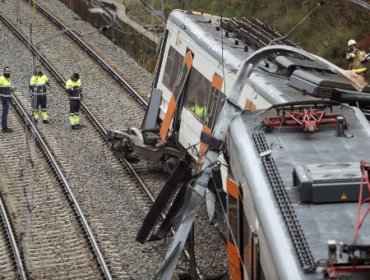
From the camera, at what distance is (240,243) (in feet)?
27.5

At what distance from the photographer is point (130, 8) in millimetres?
33031

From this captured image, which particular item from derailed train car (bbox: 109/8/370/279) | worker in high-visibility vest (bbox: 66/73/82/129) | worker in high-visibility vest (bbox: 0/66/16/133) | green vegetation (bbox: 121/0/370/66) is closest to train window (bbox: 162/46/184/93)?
derailed train car (bbox: 109/8/370/279)

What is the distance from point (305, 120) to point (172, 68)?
30.2ft

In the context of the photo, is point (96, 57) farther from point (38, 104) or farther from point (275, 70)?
point (275, 70)

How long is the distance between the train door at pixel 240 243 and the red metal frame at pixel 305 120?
66 centimetres

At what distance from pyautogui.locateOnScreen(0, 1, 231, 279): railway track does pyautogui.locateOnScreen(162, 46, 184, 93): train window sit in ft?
5.23

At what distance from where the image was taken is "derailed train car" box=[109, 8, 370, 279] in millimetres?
6191

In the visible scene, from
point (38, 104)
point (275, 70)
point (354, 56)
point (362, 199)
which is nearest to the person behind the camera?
point (362, 199)

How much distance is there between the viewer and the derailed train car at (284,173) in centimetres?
619

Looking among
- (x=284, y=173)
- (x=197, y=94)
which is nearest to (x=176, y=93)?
(x=197, y=94)

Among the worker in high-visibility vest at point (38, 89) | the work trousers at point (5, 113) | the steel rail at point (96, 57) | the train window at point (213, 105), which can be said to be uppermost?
the train window at point (213, 105)

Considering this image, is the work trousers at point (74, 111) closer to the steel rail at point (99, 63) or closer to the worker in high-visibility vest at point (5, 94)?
the steel rail at point (99, 63)

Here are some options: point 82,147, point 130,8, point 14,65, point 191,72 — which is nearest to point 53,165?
point 82,147

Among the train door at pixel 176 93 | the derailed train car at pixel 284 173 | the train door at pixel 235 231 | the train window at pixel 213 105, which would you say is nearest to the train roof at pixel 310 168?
the derailed train car at pixel 284 173
